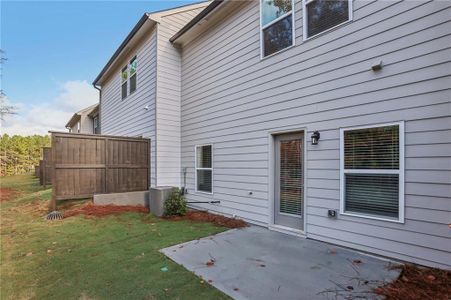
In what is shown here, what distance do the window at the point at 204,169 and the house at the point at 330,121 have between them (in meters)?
0.05

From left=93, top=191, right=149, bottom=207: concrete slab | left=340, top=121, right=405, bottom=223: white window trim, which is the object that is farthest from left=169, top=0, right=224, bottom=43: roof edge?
left=93, top=191, right=149, bottom=207: concrete slab

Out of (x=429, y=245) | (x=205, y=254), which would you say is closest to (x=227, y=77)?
(x=205, y=254)

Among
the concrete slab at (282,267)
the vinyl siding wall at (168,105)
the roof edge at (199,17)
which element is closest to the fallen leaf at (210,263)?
the concrete slab at (282,267)

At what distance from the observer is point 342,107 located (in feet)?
13.8

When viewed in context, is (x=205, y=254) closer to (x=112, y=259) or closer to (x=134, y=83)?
(x=112, y=259)

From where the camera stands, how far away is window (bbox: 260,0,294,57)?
517 centimetres

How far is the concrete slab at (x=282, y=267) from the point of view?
2838mm

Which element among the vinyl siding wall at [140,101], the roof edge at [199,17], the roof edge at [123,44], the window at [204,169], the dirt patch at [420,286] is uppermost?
the roof edge at [123,44]

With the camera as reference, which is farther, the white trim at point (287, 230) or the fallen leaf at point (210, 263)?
the white trim at point (287, 230)

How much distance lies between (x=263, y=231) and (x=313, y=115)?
2.55 m

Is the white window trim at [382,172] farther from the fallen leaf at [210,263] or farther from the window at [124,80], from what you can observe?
the window at [124,80]

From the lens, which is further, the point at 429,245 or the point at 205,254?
the point at 205,254

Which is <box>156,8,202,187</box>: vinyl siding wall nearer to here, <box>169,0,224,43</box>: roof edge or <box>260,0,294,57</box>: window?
<box>169,0,224,43</box>: roof edge

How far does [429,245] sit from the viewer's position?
128 inches
